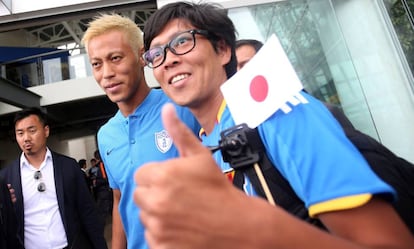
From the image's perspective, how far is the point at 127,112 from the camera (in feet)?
6.44

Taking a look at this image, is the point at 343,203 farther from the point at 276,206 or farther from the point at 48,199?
the point at 48,199

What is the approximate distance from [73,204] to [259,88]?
2.68 m

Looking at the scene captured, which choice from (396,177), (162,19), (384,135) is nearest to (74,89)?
(384,135)

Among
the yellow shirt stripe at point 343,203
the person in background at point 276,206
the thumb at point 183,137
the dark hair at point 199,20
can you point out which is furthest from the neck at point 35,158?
the yellow shirt stripe at point 343,203

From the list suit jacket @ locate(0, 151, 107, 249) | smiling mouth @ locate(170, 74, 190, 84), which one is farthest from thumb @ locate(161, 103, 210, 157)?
suit jacket @ locate(0, 151, 107, 249)

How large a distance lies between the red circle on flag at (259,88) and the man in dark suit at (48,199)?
261cm

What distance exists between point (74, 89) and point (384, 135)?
9.49 meters

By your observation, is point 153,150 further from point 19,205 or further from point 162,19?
point 19,205

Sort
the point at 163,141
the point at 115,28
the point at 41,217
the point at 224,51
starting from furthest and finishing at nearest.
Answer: the point at 41,217, the point at 115,28, the point at 163,141, the point at 224,51

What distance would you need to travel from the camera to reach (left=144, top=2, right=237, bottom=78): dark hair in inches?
52.4

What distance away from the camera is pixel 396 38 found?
3.65m

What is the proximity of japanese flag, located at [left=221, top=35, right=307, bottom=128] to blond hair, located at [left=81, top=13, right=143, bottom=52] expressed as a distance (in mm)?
1198

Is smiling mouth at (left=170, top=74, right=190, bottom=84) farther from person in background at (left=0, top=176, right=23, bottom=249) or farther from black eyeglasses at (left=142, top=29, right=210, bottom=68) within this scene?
person in background at (left=0, top=176, right=23, bottom=249)

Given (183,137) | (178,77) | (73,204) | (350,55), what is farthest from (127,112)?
(350,55)
